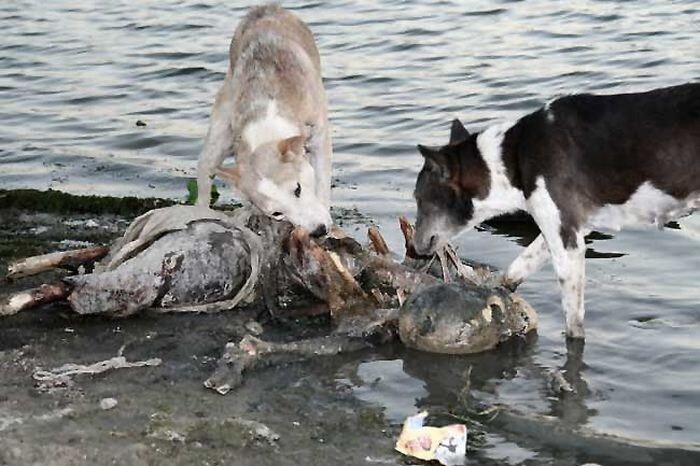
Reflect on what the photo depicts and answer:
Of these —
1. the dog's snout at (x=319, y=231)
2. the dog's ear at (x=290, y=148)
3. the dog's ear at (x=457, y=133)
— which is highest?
the dog's ear at (x=457, y=133)

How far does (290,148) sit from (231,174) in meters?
0.44

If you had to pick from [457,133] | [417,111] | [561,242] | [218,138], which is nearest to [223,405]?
[561,242]

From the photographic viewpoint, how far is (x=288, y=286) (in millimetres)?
7625

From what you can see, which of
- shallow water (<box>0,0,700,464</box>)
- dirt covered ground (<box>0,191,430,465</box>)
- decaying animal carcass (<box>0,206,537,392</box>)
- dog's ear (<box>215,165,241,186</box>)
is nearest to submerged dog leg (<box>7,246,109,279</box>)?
decaying animal carcass (<box>0,206,537,392</box>)

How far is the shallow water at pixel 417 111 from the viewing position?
6629 millimetres

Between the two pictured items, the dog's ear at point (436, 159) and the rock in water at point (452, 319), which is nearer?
the rock in water at point (452, 319)

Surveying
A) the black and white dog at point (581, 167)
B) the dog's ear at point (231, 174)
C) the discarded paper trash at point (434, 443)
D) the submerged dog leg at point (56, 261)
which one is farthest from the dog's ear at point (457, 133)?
the discarded paper trash at point (434, 443)

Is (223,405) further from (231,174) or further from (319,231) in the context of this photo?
(231,174)

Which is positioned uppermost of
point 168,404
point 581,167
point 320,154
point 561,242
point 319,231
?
point 581,167

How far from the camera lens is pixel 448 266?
7.95m

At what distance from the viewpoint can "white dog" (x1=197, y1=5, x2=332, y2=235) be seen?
26.3 feet

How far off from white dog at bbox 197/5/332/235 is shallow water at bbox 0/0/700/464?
51.3 inches

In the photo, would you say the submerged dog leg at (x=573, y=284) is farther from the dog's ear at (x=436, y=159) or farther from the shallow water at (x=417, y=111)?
the dog's ear at (x=436, y=159)

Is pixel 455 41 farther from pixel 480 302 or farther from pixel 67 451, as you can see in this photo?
pixel 67 451
